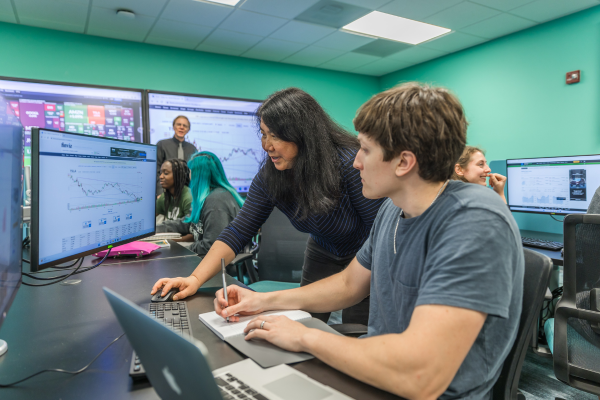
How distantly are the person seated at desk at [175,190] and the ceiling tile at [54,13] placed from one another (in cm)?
160

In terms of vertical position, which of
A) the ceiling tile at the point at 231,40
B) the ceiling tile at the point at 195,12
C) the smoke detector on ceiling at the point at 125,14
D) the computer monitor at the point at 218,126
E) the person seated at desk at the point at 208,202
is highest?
the ceiling tile at the point at 231,40

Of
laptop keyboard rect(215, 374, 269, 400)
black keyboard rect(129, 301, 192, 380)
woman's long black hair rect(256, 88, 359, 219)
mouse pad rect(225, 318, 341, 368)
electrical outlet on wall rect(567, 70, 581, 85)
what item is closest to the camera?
laptop keyboard rect(215, 374, 269, 400)

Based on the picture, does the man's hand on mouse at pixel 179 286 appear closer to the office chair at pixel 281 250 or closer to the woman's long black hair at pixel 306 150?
the woman's long black hair at pixel 306 150

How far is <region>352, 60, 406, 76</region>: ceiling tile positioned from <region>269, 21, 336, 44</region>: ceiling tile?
1296 mm

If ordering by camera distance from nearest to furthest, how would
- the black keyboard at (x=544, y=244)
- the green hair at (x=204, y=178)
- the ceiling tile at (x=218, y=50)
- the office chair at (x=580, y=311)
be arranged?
the office chair at (x=580, y=311)
the black keyboard at (x=544, y=244)
the green hair at (x=204, y=178)
the ceiling tile at (x=218, y=50)

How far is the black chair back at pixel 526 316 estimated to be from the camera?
76 cm

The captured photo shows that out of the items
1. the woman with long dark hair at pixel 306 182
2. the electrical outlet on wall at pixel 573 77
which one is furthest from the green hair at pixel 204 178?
the electrical outlet on wall at pixel 573 77

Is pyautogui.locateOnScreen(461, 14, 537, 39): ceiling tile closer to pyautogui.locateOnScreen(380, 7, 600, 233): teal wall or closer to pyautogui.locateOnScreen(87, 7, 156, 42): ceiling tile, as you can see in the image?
pyautogui.locateOnScreen(380, 7, 600, 233): teal wall

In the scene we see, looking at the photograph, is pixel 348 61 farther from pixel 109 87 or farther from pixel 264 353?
pixel 264 353

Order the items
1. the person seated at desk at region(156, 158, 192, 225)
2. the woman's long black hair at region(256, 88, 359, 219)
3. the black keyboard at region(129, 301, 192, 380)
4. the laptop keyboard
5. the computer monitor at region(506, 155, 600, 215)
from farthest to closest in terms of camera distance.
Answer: the person seated at desk at region(156, 158, 192, 225)
the computer monitor at region(506, 155, 600, 215)
the woman's long black hair at region(256, 88, 359, 219)
the black keyboard at region(129, 301, 192, 380)
the laptop keyboard

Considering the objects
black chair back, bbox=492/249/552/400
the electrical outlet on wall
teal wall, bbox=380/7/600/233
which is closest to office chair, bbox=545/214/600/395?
black chair back, bbox=492/249/552/400

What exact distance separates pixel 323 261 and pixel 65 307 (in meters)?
0.94

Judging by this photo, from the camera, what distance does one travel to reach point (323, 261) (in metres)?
1.61

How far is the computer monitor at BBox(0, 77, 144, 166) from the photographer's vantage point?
3.56 meters
